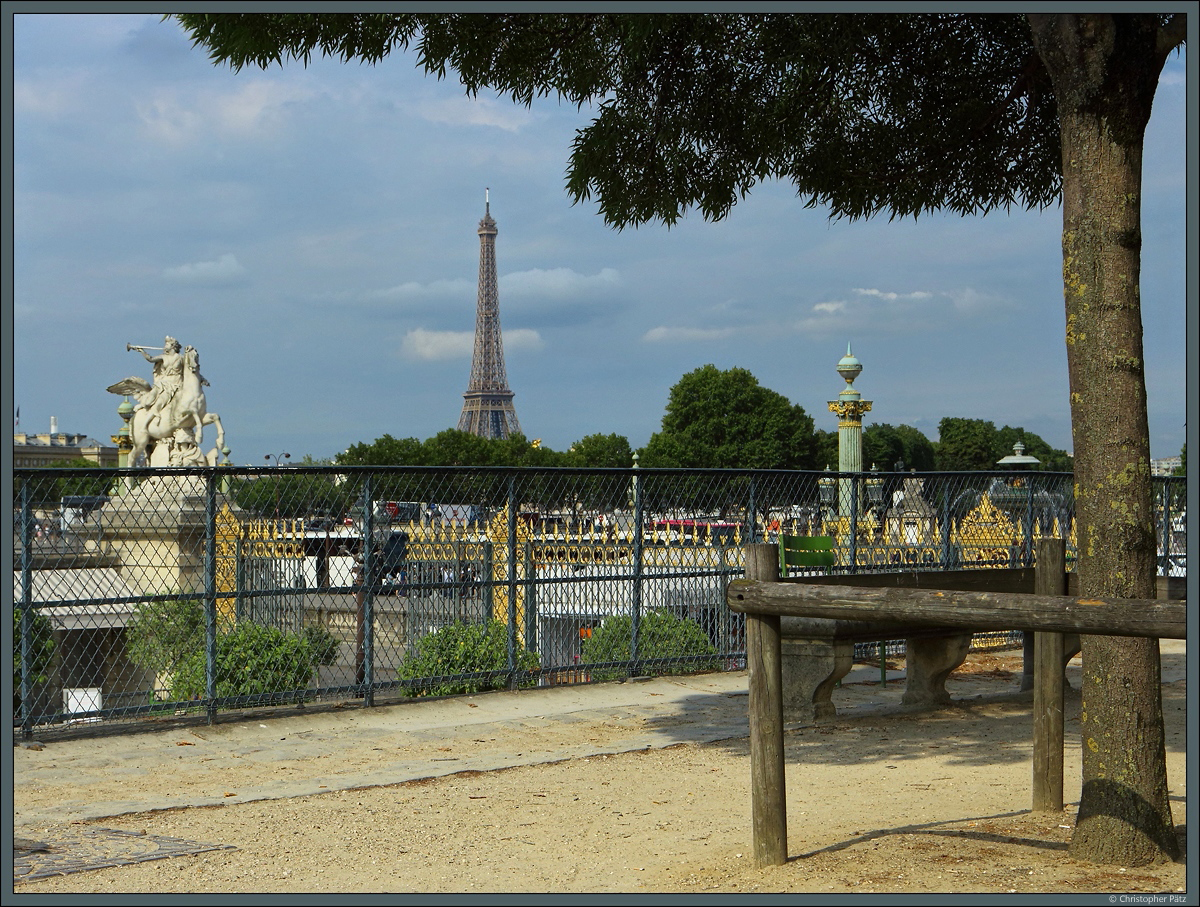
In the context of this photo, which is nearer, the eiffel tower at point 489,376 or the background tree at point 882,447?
the background tree at point 882,447

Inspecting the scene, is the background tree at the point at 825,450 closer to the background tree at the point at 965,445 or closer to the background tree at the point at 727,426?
the background tree at the point at 727,426

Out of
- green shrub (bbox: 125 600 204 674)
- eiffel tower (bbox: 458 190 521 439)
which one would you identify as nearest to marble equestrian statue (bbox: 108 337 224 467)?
green shrub (bbox: 125 600 204 674)

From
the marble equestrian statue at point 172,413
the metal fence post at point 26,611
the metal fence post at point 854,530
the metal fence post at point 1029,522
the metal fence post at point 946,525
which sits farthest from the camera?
the marble equestrian statue at point 172,413

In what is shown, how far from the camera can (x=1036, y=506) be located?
541 inches

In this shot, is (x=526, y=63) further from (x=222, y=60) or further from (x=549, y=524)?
(x=549, y=524)

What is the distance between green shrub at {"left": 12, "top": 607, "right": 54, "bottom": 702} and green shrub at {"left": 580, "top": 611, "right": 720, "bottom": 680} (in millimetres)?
4209

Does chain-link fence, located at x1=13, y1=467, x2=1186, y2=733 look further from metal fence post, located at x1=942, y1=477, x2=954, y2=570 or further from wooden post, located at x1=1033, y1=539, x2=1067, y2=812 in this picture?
wooden post, located at x1=1033, y1=539, x2=1067, y2=812

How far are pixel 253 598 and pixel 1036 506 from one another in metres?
8.40

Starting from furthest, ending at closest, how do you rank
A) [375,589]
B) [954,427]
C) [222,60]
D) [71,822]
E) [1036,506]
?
[954,427] → [1036,506] → [375,589] → [222,60] → [71,822]

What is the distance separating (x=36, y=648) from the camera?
953cm

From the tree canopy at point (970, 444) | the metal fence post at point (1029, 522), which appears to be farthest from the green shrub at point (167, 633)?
the tree canopy at point (970, 444)

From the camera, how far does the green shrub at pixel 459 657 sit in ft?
33.5

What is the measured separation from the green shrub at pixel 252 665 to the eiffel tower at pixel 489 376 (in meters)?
90.7

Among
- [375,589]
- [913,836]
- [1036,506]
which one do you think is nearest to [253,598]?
[375,589]
